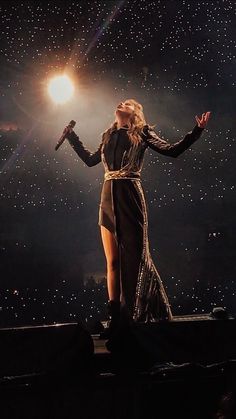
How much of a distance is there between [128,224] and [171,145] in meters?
0.87

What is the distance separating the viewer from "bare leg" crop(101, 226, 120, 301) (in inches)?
153

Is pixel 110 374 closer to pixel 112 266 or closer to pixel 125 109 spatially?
pixel 112 266

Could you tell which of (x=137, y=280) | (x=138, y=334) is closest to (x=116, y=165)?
(x=137, y=280)

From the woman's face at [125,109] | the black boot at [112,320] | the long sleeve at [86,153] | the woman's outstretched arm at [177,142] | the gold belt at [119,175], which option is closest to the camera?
the black boot at [112,320]

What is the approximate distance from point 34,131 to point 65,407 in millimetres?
6831

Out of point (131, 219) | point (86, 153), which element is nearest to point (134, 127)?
point (86, 153)

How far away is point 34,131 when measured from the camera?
28.4ft

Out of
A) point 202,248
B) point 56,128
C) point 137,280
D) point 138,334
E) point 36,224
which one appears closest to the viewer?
point 138,334

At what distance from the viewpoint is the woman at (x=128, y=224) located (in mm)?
3869

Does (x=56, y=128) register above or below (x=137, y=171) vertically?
above

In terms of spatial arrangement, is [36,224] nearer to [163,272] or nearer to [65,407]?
[163,272]

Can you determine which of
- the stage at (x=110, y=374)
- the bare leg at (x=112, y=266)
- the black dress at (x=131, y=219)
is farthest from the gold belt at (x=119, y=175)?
the stage at (x=110, y=374)

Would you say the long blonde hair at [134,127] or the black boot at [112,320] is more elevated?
the long blonde hair at [134,127]

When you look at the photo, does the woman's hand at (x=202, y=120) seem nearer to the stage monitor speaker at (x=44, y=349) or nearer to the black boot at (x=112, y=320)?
the black boot at (x=112, y=320)
